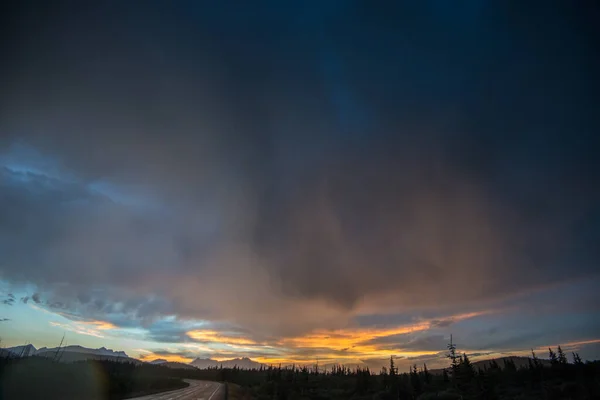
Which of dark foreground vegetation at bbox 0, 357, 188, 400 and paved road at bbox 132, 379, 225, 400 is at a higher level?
dark foreground vegetation at bbox 0, 357, 188, 400

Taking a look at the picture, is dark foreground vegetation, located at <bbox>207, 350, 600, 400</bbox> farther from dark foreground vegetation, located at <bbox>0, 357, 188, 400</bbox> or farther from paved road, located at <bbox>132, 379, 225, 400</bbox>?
dark foreground vegetation, located at <bbox>0, 357, 188, 400</bbox>

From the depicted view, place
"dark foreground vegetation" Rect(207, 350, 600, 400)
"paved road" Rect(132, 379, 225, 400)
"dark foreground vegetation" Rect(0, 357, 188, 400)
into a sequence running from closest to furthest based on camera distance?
"dark foreground vegetation" Rect(0, 357, 188, 400), "paved road" Rect(132, 379, 225, 400), "dark foreground vegetation" Rect(207, 350, 600, 400)

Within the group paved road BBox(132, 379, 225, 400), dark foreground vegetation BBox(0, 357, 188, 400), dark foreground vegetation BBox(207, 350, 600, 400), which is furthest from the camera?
dark foreground vegetation BBox(207, 350, 600, 400)

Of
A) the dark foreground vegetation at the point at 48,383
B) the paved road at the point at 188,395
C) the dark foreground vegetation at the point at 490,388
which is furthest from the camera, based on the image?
the dark foreground vegetation at the point at 490,388

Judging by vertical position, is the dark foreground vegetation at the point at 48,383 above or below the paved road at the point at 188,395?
above

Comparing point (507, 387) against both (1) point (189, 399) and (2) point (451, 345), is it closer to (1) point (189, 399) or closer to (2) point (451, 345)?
(2) point (451, 345)

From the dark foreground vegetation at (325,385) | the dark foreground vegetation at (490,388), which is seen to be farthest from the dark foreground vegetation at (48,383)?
the dark foreground vegetation at (490,388)

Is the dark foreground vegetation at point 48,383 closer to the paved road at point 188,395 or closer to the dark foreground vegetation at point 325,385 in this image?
the dark foreground vegetation at point 325,385

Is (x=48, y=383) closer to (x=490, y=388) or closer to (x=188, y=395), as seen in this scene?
(x=188, y=395)

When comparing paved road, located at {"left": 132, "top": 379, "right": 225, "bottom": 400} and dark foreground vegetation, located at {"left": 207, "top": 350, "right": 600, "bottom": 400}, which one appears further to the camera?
dark foreground vegetation, located at {"left": 207, "top": 350, "right": 600, "bottom": 400}

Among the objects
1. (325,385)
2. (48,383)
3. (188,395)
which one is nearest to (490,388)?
(325,385)

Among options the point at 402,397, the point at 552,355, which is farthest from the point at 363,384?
the point at 552,355

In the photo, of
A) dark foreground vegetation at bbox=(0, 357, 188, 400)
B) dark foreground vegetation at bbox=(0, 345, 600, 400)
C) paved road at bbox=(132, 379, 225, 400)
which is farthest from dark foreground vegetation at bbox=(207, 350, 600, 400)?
dark foreground vegetation at bbox=(0, 357, 188, 400)

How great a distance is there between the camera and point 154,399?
39.7 meters
